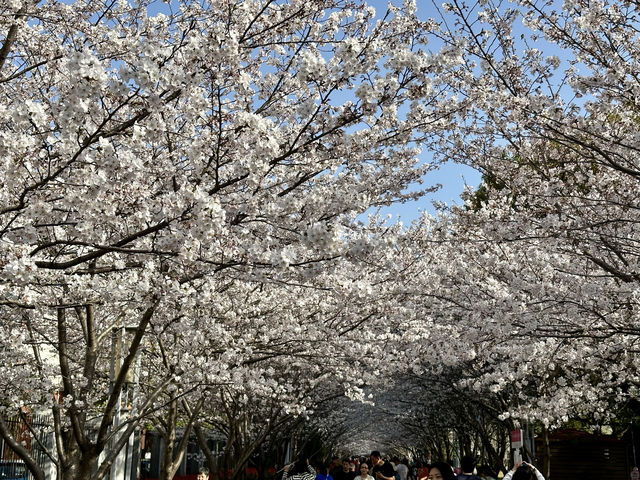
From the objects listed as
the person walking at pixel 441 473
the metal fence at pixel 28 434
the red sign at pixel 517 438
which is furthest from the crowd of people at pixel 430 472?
the metal fence at pixel 28 434

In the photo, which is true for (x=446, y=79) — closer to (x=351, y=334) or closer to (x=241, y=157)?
(x=241, y=157)

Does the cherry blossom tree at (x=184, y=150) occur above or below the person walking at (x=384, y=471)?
above

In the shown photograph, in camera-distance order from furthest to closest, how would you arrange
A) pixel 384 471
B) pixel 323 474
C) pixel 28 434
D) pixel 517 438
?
pixel 28 434 → pixel 517 438 → pixel 323 474 → pixel 384 471

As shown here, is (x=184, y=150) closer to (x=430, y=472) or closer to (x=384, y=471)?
(x=430, y=472)

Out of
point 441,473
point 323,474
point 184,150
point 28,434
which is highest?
point 184,150

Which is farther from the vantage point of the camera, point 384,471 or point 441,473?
point 384,471

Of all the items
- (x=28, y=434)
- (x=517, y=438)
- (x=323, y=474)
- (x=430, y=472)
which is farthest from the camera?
(x=28, y=434)

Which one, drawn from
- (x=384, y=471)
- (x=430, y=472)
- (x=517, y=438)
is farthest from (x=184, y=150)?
(x=517, y=438)

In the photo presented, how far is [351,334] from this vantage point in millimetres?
14430

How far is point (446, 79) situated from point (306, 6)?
205 centimetres

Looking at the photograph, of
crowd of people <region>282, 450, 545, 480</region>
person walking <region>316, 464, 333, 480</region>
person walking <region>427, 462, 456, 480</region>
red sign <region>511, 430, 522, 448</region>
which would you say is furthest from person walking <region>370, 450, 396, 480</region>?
person walking <region>427, 462, 456, 480</region>

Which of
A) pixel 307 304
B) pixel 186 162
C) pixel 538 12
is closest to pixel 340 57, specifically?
pixel 186 162

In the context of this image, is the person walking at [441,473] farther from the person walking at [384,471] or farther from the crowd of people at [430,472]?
the person walking at [384,471]

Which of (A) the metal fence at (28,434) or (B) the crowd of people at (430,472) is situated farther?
(A) the metal fence at (28,434)
